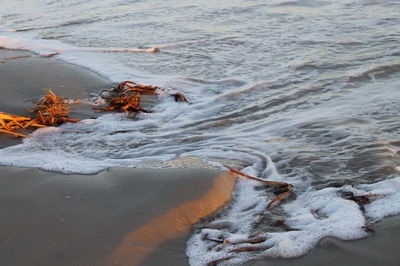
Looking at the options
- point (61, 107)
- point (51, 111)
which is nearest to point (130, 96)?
point (61, 107)

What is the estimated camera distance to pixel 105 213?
2.27m

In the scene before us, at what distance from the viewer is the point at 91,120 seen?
390 cm

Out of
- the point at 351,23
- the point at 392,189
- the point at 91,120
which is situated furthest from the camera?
the point at 351,23

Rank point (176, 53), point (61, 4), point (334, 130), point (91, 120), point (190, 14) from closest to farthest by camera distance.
A: point (334, 130) → point (91, 120) → point (176, 53) → point (190, 14) → point (61, 4)

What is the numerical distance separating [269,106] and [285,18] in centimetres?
402

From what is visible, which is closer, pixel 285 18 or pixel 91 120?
pixel 91 120

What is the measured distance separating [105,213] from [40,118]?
1.75m

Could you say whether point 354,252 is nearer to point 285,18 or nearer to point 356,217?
point 356,217

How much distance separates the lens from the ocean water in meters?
2.31

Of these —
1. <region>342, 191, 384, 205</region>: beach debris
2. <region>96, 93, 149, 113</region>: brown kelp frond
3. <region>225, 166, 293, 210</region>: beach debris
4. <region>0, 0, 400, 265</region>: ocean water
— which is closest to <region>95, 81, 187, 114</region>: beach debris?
<region>96, 93, 149, 113</region>: brown kelp frond

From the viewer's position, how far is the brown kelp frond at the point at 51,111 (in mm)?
3701

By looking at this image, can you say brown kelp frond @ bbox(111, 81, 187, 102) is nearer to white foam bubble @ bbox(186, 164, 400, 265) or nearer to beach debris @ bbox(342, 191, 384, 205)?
white foam bubble @ bbox(186, 164, 400, 265)

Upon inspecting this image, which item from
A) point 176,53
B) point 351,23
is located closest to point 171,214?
point 176,53

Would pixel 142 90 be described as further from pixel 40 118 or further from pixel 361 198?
pixel 361 198
